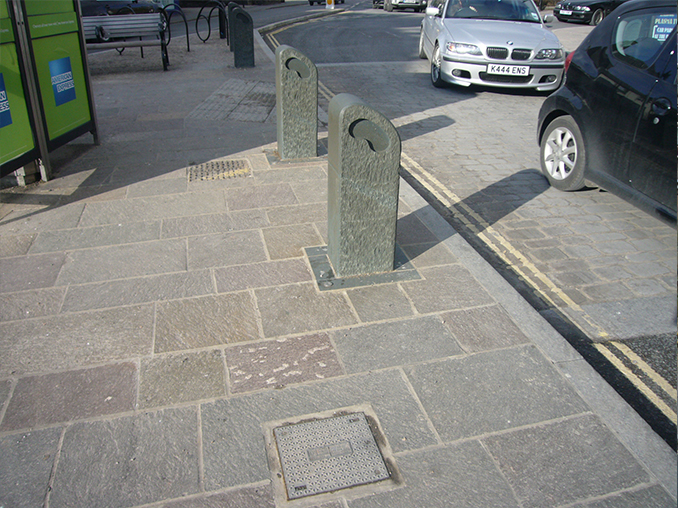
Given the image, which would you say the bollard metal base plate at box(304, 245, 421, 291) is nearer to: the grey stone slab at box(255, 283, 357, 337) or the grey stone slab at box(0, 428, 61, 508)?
the grey stone slab at box(255, 283, 357, 337)

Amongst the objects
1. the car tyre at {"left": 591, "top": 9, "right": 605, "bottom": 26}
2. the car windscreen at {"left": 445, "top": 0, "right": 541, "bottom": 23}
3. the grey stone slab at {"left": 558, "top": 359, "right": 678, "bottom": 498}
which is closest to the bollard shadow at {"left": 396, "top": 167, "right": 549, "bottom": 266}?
the grey stone slab at {"left": 558, "top": 359, "right": 678, "bottom": 498}

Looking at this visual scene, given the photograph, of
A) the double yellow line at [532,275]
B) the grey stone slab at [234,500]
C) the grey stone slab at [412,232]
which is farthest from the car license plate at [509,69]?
the grey stone slab at [234,500]

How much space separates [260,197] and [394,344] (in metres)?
2.61

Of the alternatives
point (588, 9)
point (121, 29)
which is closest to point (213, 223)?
point (121, 29)

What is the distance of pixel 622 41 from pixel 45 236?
551 centimetres

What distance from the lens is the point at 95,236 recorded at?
470cm

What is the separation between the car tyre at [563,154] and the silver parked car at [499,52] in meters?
4.02

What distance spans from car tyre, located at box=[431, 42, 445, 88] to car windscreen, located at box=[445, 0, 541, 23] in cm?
93

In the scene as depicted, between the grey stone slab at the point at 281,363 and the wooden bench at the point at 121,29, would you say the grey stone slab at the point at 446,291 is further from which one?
the wooden bench at the point at 121,29

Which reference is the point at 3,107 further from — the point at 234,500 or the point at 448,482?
the point at 448,482

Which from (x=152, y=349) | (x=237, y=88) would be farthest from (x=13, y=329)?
(x=237, y=88)

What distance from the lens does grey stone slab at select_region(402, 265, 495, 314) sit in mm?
3766

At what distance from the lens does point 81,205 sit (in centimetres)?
530

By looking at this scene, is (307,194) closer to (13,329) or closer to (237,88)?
(13,329)
